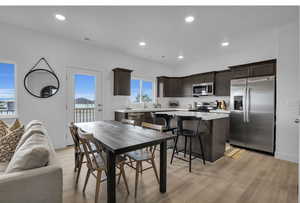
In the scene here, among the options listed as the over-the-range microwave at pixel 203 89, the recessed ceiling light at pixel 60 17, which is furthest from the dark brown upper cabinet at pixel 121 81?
the over-the-range microwave at pixel 203 89

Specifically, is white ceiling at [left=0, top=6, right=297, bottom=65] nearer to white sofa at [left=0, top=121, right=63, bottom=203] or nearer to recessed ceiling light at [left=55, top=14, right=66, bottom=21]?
recessed ceiling light at [left=55, top=14, right=66, bottom=21]

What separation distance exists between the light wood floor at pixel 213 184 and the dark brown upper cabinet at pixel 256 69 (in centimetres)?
198

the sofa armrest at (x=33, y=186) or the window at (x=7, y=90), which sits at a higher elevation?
the window at (x=7, y=90)

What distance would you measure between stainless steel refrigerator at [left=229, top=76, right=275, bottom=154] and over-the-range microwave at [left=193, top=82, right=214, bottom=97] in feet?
3.43

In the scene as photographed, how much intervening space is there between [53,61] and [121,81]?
5.88 feet

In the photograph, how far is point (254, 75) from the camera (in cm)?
352

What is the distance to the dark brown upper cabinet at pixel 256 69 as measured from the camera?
10.8 ft

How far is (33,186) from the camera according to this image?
3.53 ft

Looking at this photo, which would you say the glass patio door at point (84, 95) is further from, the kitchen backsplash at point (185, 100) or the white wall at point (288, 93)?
the white wall at point (288, 93)

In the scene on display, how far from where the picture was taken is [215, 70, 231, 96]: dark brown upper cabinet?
4.48 meters

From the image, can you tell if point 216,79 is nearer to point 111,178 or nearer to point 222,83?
point 222,83

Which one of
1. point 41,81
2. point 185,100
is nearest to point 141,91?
point 185,100

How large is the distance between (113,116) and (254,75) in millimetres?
4033

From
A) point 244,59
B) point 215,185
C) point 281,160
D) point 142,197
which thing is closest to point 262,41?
point 244,59
